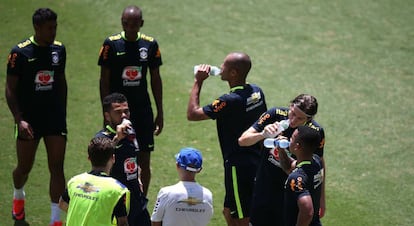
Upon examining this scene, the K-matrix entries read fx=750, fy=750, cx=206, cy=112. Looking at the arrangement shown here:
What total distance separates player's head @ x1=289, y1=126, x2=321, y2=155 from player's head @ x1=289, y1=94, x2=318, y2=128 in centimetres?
51

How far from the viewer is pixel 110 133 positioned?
7.60 m

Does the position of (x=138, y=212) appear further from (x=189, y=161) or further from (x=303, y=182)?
(x=303, y=182)

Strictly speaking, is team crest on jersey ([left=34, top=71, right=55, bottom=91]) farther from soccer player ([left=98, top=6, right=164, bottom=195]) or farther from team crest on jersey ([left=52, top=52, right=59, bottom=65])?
soccer player ([left=98, top=6, right=164, bottom=195])

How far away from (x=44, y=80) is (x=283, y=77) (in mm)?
5187

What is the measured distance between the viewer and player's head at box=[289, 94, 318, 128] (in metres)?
7.46

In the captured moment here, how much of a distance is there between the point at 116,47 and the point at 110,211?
10.5 ft

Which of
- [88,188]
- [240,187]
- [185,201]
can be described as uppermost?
[88,188]

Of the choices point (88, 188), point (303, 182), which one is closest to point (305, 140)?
point (303, 182)

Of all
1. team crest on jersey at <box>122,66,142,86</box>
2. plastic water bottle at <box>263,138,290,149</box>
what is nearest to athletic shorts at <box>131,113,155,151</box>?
team crest on jersey at <box>122,66,142,86</box>

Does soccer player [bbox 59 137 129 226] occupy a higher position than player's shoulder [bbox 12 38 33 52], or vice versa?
player's shoulder [bbox 12 38 33 52]

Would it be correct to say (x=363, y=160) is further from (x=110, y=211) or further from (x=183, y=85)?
(x=110, y=211)

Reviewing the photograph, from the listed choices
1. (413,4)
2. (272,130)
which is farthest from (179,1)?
(272,130)

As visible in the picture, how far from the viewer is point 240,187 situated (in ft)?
26.8

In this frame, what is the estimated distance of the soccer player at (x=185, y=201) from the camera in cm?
676
